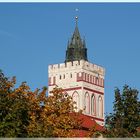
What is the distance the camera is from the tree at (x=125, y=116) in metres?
30.1

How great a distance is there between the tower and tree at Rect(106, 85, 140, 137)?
69.8m

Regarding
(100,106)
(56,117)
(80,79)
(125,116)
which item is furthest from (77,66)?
(125,116)

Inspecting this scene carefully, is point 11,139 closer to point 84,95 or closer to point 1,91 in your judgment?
point 1,91

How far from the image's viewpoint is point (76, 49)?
108 metres

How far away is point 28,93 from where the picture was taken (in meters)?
36.9

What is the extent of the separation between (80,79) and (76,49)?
6555 millimetres

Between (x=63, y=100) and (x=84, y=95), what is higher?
(x=84, y=95)

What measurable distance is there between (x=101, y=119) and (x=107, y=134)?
73762 mm

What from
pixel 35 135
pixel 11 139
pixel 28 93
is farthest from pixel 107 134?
pixel 28 93

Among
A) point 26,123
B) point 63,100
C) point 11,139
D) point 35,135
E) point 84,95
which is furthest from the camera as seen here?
point 84,95

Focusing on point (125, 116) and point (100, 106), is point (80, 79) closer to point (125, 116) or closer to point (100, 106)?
point (100, 106)

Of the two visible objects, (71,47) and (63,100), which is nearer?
(63,100)

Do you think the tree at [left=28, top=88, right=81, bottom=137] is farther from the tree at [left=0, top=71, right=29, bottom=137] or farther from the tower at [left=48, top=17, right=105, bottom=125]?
the tower at [left=48, top=17, right=105, bottom=125]

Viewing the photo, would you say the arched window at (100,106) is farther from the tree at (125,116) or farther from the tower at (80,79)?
the tree at (125,116)
